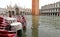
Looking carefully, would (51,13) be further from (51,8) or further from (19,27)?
(19,27)

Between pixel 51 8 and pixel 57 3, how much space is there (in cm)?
429

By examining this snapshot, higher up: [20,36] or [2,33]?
[2,33]

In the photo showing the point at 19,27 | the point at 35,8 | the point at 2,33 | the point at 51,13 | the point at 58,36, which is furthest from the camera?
the point at 35,8

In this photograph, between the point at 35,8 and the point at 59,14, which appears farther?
the point at 35,8

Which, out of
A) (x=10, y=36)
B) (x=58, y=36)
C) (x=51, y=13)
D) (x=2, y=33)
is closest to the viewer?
(x=10, y=36)

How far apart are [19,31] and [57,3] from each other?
58.7 meters

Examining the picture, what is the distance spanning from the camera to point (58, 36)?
442 inches

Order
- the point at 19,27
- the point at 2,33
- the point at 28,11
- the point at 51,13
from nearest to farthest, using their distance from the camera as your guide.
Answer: the point at 2,33, the point at 19,27, the point at 51,13, the point at 28,11

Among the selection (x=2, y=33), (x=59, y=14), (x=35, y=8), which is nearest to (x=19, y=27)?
(x=2, y=33)

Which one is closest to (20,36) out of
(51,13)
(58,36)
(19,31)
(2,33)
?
(19,31)

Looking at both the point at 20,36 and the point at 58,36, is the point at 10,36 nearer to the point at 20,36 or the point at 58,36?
the point at 20,36

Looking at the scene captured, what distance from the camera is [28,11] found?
95562mm

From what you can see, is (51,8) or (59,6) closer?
(59,6)

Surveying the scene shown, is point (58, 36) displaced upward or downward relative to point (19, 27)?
downward
